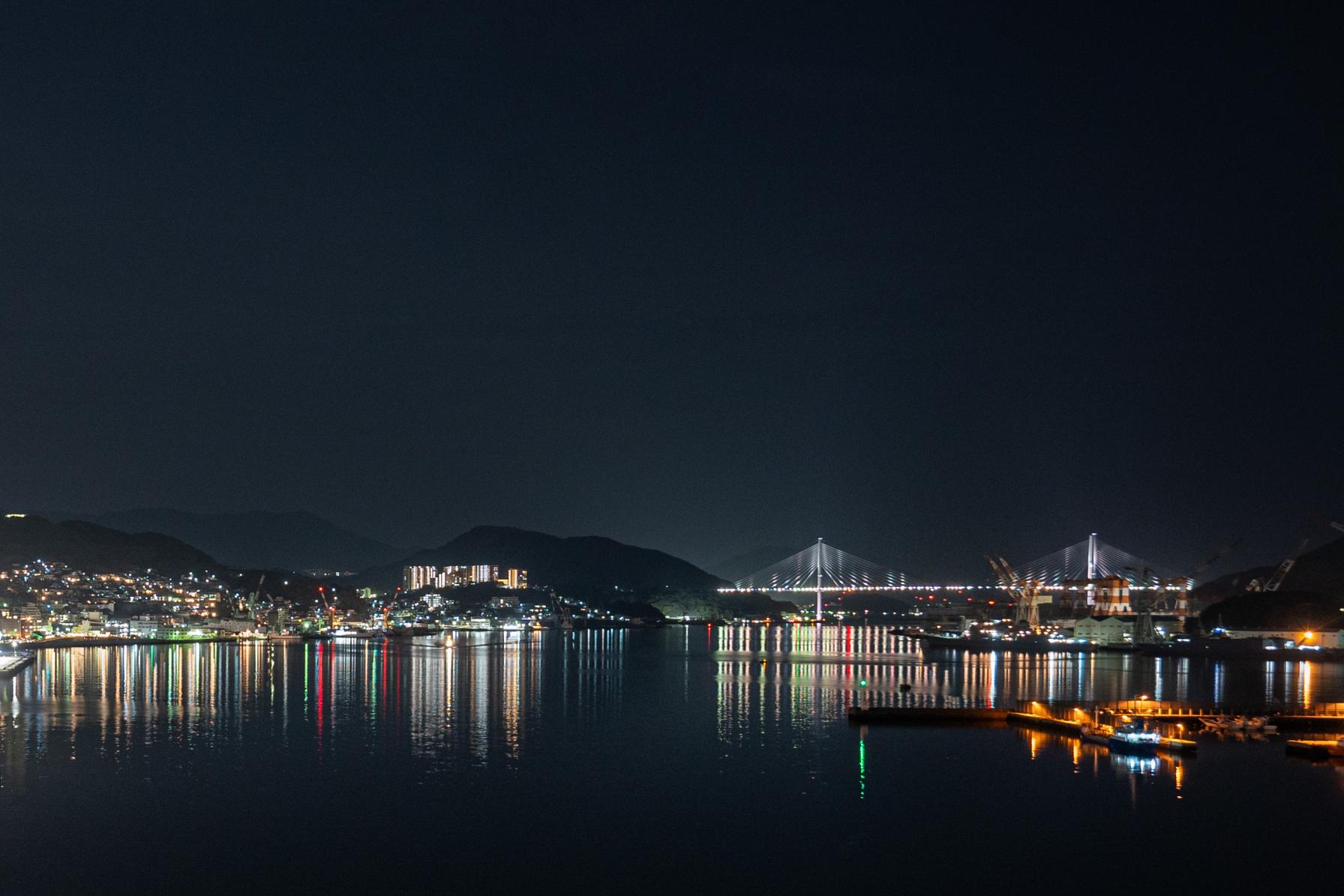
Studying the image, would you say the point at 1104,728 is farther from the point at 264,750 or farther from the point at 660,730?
the point at 264,750

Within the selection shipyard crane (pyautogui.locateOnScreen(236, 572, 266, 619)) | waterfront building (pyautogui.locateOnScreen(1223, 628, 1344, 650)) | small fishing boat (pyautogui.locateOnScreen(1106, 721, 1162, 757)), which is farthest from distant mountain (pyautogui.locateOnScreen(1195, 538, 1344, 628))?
shipyard crane (pyautogui.locateOnScreen(236, 572, 266, 619))

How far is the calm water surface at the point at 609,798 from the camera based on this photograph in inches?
642

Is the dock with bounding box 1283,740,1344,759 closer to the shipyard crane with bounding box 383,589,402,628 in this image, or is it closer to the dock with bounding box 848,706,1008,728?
the dock with bounding box 848,706,1008,728

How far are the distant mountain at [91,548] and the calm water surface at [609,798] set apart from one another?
97632mm

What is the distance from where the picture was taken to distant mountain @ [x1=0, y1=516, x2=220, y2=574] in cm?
12738

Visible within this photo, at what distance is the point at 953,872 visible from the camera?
16.5 meters

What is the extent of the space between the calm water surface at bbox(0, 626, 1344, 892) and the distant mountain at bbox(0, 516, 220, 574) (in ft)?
320

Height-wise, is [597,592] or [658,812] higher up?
[658,812]

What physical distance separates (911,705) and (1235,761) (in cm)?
1129

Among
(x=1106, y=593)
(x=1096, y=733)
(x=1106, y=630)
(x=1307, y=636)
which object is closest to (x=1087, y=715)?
(x=1096, y=733)

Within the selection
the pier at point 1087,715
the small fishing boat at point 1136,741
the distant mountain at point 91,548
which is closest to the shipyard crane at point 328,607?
the distant mountain at point 91,548

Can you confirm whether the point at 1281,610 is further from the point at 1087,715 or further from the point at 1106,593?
the point at 1087,715

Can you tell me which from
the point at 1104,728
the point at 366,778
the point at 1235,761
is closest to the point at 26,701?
the point at 366,778

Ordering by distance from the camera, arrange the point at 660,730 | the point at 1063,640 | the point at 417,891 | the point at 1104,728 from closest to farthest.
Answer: the point at 417,891, the point at 1104,728, the point at 660,730, the point at 1063,640
